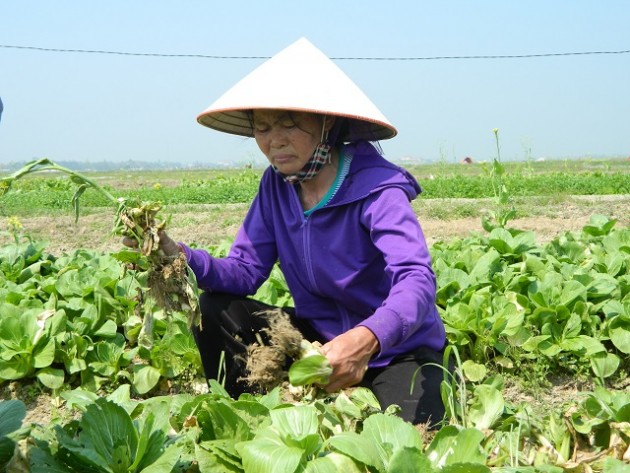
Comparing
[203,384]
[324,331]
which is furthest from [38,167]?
[203,384]

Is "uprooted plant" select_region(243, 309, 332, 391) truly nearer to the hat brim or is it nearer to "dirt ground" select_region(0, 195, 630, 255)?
Answer: the hat brim

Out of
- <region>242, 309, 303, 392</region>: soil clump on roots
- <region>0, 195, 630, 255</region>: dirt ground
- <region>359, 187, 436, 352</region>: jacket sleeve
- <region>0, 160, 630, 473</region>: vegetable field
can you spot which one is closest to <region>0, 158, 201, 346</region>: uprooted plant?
<region>0, 160, 630, 473</region>: vegetable field

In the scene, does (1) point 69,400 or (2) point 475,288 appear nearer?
(1) point 69,400

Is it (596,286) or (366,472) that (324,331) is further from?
(596,286)

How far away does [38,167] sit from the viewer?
6.47ft

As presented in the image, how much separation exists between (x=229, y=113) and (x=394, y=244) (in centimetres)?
81

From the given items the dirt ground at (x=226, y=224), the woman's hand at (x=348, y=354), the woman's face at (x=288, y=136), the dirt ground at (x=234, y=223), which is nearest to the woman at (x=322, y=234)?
the woman's face at (x=288, y=136)

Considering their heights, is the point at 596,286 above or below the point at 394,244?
below

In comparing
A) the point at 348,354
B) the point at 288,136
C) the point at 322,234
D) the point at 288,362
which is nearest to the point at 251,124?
the point at 288,136

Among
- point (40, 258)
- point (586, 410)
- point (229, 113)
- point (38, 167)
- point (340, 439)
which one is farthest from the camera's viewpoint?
point (40, 258)

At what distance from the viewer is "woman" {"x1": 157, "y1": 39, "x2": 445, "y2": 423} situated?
2.41m

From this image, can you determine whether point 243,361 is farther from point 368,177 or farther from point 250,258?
point 368,177

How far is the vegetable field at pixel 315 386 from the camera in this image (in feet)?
5.53

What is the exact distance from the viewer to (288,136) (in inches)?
98.0
